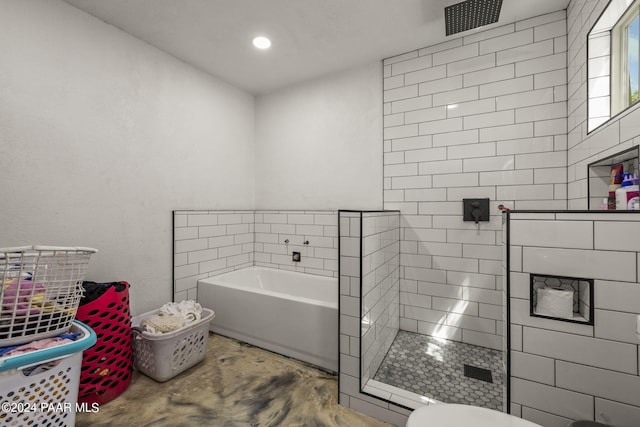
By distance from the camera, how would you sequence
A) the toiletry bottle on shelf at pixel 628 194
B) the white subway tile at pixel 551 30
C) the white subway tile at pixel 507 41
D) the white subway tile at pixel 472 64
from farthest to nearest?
the white subway tile at pixel 472 64, the white subway tile at pixel 507 41, the white subway tile at pixel 551 30, the toiletry bottle on shelf at pixel 628 194

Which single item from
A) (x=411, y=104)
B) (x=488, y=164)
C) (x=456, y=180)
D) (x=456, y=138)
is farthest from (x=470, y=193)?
(x=411, y=104)

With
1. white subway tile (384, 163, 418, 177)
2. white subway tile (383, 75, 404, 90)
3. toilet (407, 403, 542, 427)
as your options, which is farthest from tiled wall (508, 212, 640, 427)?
white subway tile (383, 75, 404, 90)

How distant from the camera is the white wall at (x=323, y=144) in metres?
2.62

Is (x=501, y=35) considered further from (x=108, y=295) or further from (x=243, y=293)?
(x=108, y=295)

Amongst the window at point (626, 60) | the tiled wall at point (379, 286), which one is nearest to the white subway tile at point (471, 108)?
the window at point (626, 60)

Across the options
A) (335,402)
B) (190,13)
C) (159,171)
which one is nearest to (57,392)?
(335,402)

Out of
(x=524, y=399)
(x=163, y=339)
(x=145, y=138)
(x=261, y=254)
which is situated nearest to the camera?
(x=524, y=399)

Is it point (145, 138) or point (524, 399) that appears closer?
point (524, 399)

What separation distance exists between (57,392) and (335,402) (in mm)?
1357

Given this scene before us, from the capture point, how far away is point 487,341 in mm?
2168

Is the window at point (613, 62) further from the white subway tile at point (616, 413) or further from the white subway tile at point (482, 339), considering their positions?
the white subway tile at point (482, 339)

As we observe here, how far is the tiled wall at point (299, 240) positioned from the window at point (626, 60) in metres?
2.03

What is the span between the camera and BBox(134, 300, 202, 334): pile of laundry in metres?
1.79

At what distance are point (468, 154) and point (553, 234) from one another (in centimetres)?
128
